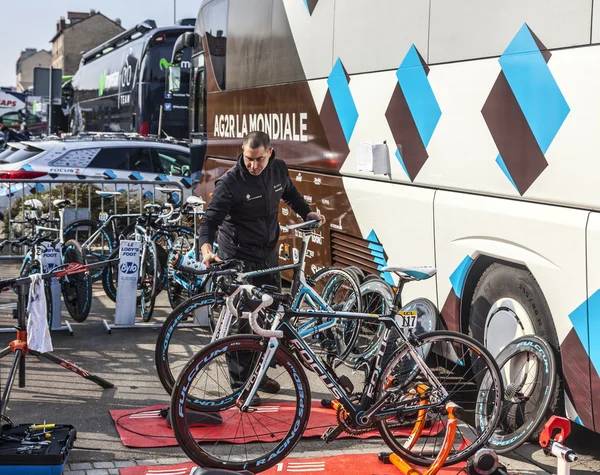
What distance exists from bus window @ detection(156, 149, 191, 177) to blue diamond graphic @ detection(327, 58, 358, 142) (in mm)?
8305

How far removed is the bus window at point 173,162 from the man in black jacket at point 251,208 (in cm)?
949

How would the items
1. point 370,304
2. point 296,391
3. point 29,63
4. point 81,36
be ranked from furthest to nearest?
point 29,63 < point 81,36 < point 370,304 < point 296,391

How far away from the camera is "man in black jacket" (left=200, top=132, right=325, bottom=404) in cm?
648

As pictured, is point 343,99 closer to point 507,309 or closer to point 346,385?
point 507,309

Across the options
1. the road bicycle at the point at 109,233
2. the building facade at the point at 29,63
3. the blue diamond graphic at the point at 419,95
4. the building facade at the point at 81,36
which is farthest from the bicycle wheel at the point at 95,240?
the building facade at the point at 29,63

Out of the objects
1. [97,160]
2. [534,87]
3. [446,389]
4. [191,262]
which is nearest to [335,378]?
[446,389]

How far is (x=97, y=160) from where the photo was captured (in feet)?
50.7

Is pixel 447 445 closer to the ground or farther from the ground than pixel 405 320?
closer to the ground

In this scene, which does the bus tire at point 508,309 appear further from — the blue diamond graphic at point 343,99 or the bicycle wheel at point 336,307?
the blue diamond graphic at point 343,99

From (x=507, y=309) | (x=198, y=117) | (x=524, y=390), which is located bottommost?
(x=524, y=390)

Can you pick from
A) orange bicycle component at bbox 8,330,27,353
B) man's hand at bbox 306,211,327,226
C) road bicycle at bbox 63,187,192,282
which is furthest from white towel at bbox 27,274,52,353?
road bicycle at bbox 63,187,192,282

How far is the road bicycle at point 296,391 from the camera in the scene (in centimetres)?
521

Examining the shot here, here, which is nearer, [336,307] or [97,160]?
[336,307]

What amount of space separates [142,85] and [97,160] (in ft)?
34.0
